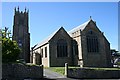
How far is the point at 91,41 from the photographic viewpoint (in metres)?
50.2

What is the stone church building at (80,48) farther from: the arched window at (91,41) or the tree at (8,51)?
the tree at (8,51)

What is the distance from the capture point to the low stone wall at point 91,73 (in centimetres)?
3192

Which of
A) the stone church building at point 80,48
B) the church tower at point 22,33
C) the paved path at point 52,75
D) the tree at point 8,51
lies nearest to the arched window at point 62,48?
the stone church building at point 80,48

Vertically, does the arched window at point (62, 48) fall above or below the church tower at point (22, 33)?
below

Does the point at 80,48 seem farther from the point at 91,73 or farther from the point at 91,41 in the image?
the point at 91,73

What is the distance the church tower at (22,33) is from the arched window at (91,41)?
23.3 m

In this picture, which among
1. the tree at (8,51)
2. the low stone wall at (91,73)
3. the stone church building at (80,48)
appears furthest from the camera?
the stone church building at (80,48)

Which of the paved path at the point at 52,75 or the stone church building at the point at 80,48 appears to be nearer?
the paved path at the point at 52,75

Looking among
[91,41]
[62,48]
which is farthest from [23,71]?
[91,41]

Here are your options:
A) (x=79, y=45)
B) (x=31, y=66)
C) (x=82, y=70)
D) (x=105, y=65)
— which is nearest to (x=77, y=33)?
(x=79, y=45)

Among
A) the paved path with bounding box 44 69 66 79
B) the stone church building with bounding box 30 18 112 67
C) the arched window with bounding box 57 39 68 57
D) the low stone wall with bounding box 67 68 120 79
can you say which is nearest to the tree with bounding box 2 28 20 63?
the paved path with bounding box 44 69 66 79

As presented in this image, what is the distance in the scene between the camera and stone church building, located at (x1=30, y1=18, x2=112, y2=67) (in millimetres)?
48969

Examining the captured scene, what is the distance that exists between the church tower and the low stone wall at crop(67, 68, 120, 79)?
36518 millimetres

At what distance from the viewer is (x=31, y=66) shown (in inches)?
1174
